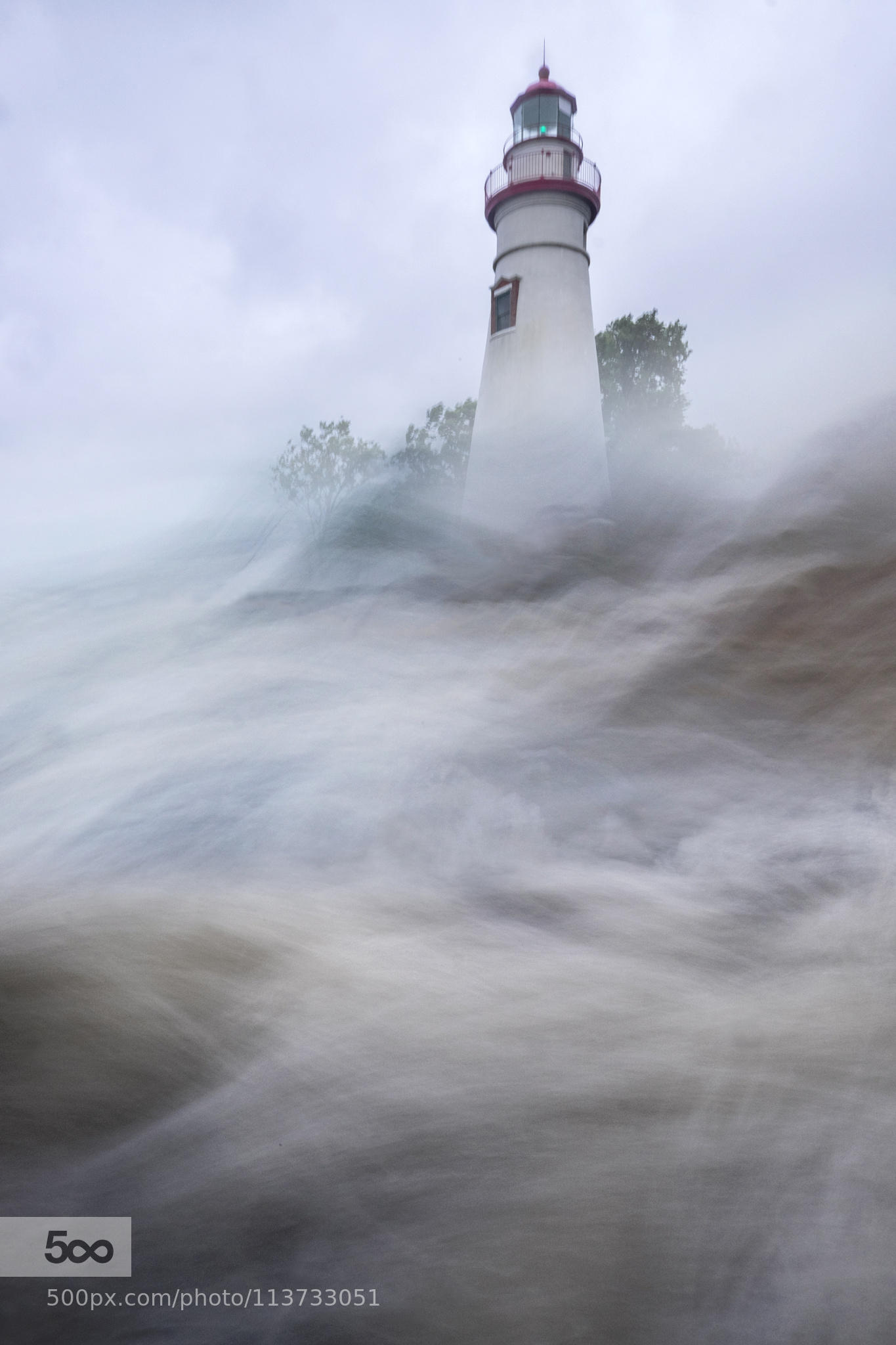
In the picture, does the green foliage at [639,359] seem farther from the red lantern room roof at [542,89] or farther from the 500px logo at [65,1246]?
the 500px logo at [65,1246]

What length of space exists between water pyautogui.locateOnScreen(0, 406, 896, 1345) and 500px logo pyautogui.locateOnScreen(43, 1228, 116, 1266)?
0.21ft

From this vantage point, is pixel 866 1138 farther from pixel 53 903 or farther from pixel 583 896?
pixel 53 903

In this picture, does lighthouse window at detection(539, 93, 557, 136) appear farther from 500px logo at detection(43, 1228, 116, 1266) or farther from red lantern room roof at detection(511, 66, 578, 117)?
500px logo at detection(43, 1228, 116, 1266)

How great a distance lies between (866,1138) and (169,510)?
4.77 meters

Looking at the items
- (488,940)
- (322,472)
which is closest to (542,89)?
(322,472)

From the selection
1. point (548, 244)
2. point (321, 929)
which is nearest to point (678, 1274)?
point (321, 929)

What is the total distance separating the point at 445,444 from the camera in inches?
547

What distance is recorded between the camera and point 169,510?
5.10 meters

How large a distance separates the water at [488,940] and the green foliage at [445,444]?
5050mm

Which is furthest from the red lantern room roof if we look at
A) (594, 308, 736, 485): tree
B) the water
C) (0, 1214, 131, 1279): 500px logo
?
(0, 1214, 131, 1279): 500px logo

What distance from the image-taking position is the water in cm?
159

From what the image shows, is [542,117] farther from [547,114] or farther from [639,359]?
[639,359]

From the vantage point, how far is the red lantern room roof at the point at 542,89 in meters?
12.4

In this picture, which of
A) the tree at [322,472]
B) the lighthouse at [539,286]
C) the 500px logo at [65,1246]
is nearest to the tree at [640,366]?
the lighthouse at [539,286]
